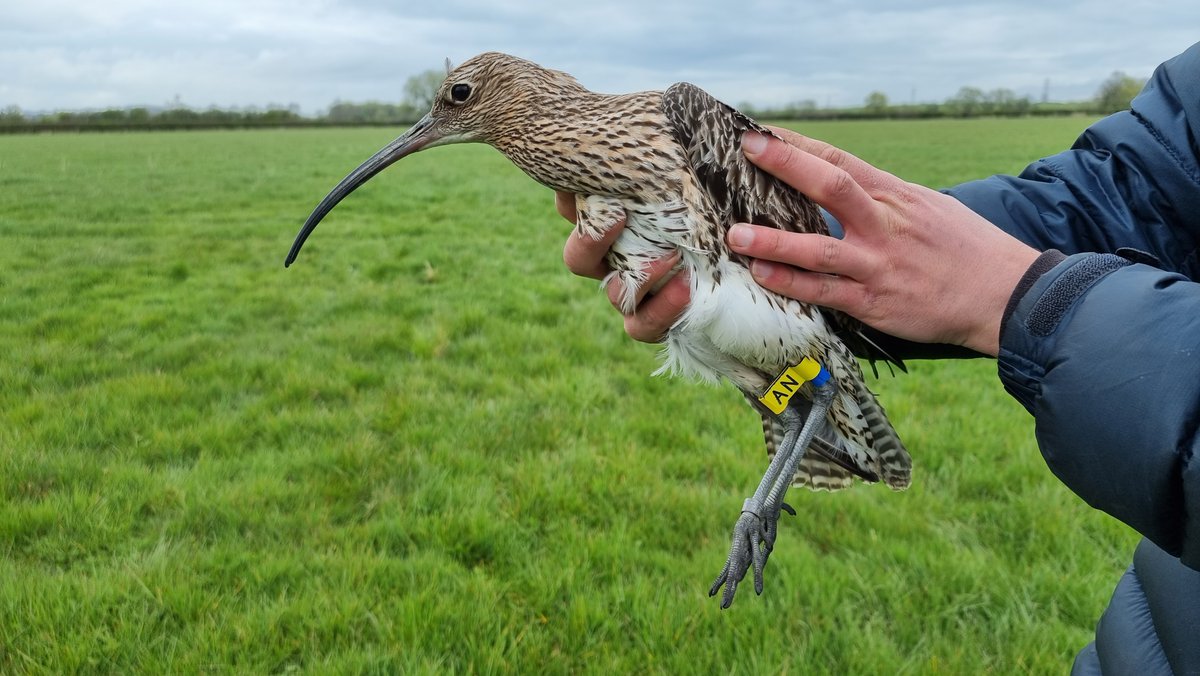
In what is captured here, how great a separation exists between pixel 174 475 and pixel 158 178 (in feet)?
54.7

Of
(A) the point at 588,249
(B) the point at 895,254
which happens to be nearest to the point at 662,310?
(A) the point at 588,249

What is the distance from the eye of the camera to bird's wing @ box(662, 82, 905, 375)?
8.24ft

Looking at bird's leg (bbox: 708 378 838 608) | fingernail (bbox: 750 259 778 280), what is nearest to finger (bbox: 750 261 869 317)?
fingernail (bbox: 750 259 778 280)

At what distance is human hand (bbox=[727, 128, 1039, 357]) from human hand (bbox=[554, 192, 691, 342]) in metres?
0.40

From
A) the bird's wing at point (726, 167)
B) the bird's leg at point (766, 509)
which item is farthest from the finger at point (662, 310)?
the bird's leg at point (766, 509)

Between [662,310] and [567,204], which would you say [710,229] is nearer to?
[662,310]

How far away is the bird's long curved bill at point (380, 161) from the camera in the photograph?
3.09 meters

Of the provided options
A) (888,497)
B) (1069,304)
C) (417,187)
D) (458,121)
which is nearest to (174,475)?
(458,121)

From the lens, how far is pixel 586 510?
160 inches

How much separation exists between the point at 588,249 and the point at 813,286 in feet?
2.55

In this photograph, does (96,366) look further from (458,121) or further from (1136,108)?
(1136,108)

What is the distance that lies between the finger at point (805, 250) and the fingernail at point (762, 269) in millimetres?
40

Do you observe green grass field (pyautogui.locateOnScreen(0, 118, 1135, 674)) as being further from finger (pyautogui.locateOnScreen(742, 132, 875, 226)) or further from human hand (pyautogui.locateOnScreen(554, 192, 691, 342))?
finger (pyautogui.locateOnScreen(742, 132, 875, 226))

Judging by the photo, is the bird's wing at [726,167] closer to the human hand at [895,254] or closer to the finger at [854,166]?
the finger at [854,166]
